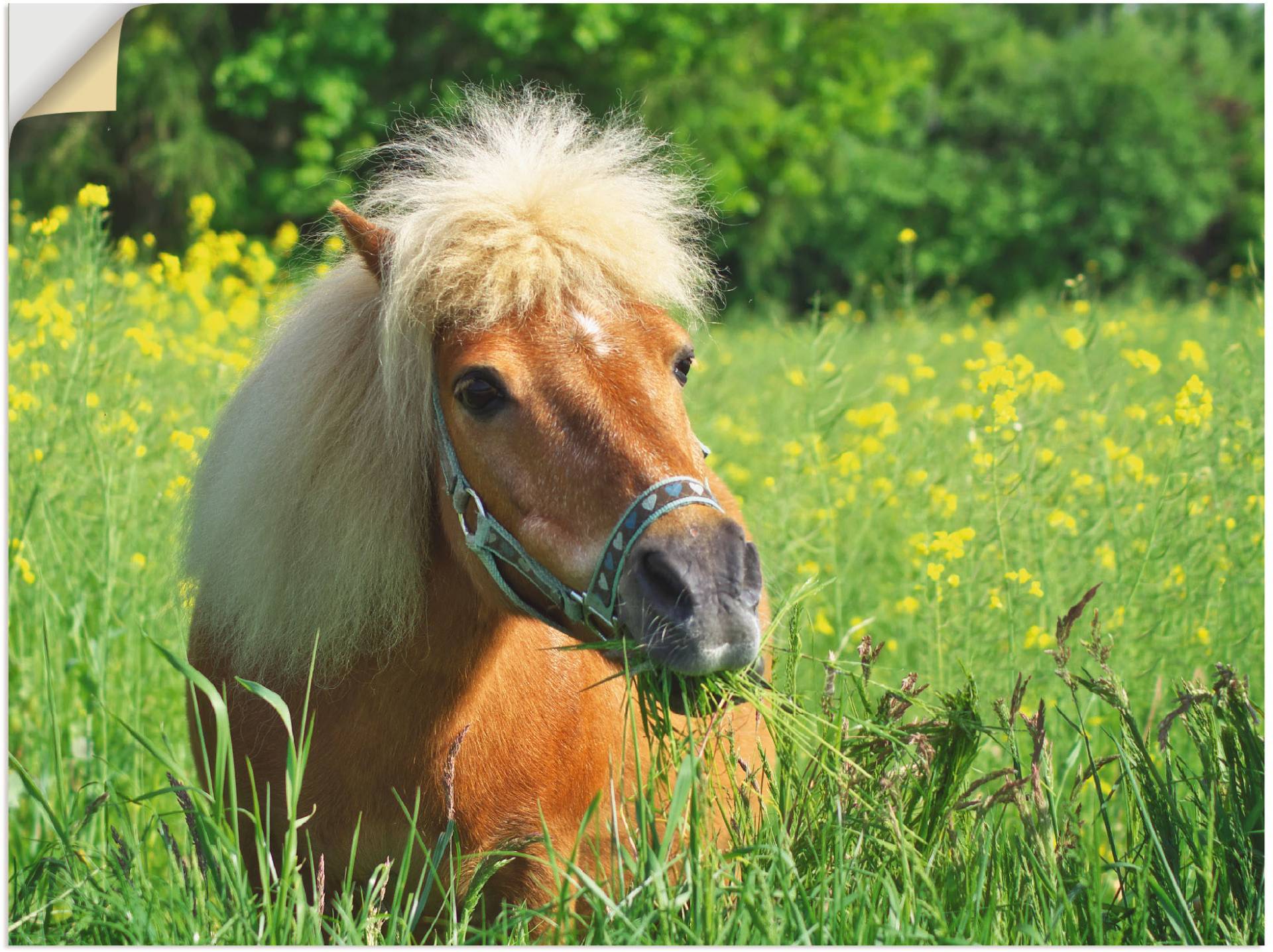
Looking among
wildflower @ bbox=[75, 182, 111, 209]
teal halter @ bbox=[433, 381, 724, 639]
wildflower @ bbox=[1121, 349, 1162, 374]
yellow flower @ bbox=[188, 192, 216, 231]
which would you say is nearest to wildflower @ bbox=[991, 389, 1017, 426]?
wildflower @ bbox=[1121, 349, 1162, 374]

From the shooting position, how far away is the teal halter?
184 cm

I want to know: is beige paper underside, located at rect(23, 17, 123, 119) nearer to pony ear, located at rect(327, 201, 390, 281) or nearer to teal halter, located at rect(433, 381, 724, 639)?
pony ear, located at rect(327, 201, 390, 281)

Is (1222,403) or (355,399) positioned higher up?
(355,399)

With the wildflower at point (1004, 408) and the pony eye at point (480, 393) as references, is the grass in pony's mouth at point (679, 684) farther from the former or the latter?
the wildflower at point (1004, 408)

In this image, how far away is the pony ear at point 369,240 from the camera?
86.2 inches

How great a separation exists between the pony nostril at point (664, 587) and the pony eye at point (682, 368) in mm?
548

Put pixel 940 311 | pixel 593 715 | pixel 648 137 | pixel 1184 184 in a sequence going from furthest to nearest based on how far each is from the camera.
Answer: pixel 1184 184 → pixel 940 311 → pixel 648 137 → pixel 593 715

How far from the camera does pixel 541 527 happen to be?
6.45ft

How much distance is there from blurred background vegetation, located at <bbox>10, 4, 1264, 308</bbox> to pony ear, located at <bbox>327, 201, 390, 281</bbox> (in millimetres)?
2766

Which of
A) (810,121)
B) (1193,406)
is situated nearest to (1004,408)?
(1193,406)

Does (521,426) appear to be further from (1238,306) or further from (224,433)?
(1238,306)

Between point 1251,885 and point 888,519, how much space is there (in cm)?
292

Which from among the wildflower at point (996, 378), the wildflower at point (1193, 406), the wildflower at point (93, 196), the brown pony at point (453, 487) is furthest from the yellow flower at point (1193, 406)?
the wildflower at point (93, 196)

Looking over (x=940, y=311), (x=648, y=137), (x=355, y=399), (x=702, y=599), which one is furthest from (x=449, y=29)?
(x=702, y=599)
